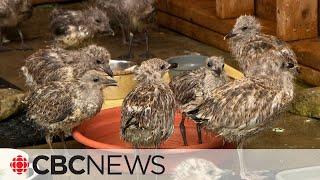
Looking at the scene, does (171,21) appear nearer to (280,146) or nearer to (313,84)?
(313,84)

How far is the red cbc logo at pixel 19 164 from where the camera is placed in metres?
6.27

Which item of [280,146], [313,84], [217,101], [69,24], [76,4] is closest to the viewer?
[217,101]

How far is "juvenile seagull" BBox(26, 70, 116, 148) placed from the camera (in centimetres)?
704

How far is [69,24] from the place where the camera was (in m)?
9.88

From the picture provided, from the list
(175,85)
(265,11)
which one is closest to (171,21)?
(265,11)

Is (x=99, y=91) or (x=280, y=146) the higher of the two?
(x=99, y=91)

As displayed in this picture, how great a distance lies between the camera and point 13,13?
10914 mm

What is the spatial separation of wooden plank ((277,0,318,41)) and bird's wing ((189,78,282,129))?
9.51ft

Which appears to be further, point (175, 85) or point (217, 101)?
point (175, 85)

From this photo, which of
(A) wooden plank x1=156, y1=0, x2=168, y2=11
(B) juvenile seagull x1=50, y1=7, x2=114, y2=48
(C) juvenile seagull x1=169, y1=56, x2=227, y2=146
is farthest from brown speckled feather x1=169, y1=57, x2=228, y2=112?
(A) wooden plank x1=156, y1=0, x2=168, y2=11

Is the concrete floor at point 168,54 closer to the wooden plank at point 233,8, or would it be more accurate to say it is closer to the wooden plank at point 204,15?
the wooden plank at point 204,15

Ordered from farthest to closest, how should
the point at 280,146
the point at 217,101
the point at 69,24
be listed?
1. the point at 69,24
2. the point at 280,146
3. the point at 217,101

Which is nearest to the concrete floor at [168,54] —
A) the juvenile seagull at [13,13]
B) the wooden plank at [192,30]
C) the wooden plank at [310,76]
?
the wooden plank at [192,30]

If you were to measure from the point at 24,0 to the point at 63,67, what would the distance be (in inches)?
134
